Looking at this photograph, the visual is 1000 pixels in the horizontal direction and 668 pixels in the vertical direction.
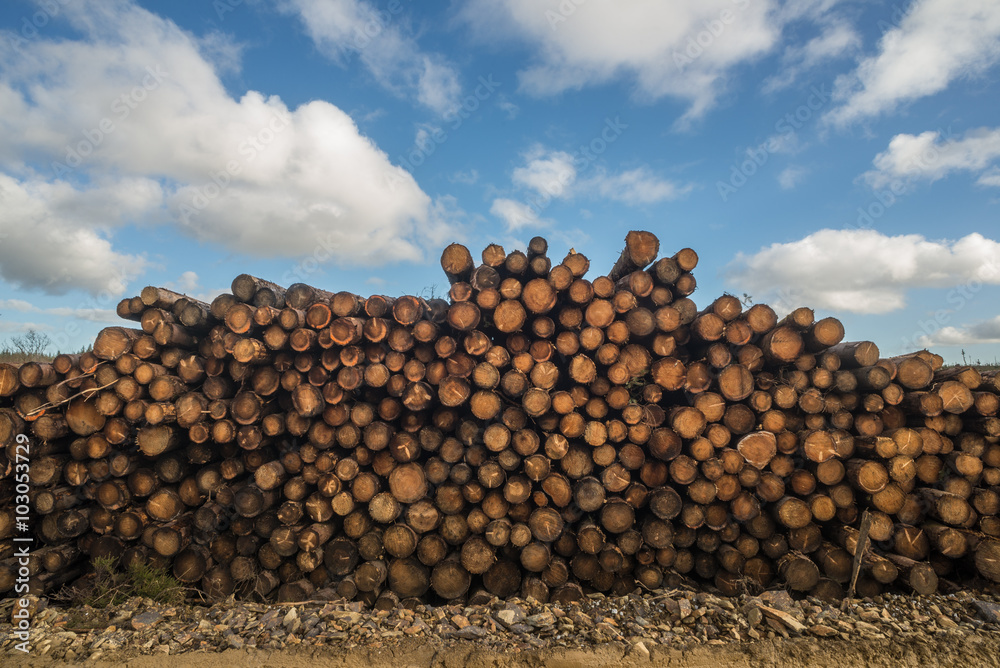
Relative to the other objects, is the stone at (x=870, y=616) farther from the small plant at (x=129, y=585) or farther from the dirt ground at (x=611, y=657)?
the small plant at (x=129, y=585)

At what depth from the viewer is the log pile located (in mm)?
4875

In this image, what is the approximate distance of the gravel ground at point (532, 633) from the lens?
3.62 m

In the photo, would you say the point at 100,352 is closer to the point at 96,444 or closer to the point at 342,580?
the point at 96,444

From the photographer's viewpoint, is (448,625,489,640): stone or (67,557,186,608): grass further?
(67,557,186,608): grass

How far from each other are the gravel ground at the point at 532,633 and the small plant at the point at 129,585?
0.59 ft

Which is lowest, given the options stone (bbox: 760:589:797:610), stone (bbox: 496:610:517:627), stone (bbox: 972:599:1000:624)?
stone (bbox: 496:610:517:627)

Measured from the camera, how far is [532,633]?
→ 12.9ft

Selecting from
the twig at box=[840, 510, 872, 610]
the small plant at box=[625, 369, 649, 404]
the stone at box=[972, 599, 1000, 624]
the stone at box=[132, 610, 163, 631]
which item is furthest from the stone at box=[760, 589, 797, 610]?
the stone at box=[132, 610, 163, 631]

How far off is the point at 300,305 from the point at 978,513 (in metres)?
7.23

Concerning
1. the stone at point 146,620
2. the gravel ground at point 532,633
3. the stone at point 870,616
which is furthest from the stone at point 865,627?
the stone at point 146,620

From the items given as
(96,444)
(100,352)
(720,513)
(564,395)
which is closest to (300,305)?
(100,352)

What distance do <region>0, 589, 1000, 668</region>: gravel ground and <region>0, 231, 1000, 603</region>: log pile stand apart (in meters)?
0.53

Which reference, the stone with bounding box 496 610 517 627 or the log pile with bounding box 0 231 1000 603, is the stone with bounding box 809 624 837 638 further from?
the stone with bounding box 496 610 517 627

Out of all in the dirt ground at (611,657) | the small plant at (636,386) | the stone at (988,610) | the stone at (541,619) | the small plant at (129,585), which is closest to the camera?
the dirt ground at (611,657)
